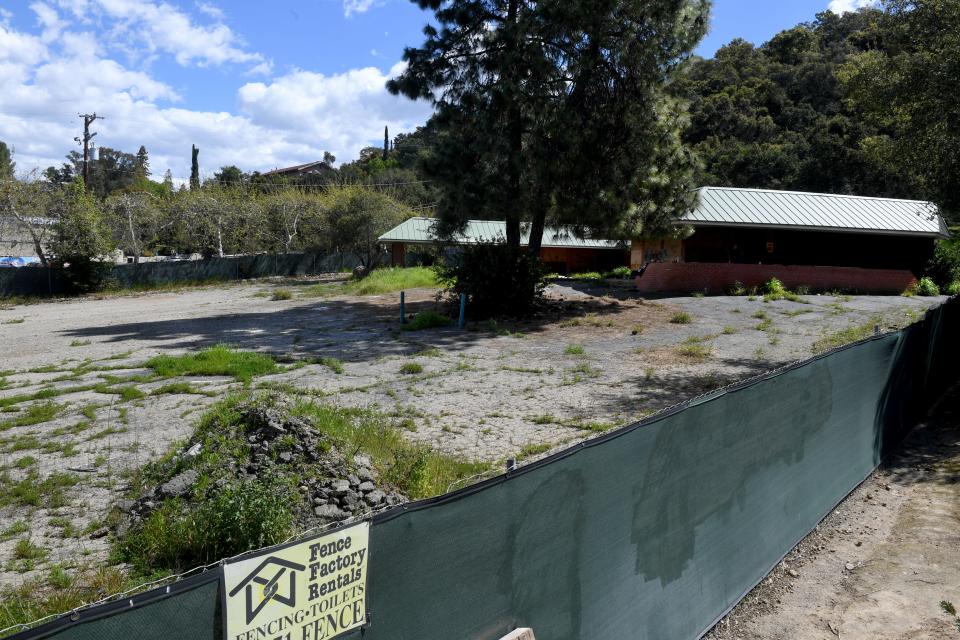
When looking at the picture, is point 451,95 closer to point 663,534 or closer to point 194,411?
point 194,411

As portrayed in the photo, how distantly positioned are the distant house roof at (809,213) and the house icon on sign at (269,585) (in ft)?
89.6

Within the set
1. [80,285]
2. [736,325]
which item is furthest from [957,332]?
[80,285]

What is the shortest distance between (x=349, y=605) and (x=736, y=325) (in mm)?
18361

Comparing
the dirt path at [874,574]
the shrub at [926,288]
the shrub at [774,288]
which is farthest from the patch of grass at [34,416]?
the shrub at [926,288]

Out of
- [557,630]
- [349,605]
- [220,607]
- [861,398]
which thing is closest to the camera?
[220,607]

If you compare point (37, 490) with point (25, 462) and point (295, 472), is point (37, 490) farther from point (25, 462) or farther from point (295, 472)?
point (295, 472)

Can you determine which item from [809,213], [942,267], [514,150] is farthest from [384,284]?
[942,267]

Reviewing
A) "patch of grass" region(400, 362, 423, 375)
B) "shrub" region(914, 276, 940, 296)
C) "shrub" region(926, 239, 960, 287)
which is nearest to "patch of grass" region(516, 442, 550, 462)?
"patch of grass" region(400, 362, 423, 375)

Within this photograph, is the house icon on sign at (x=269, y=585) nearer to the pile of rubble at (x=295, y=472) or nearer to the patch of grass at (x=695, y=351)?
the pile of rubble at (x=295, y=472)

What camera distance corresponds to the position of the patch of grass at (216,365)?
40.5 feet

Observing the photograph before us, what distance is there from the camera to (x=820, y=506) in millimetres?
7391

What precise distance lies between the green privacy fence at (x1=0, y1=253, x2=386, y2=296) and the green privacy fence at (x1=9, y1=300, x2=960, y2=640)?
36.2 m

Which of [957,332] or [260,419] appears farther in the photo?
[957,332]

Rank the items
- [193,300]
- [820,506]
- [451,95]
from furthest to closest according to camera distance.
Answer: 1. [193,300]
2. [451,95]
3. [820,506]
